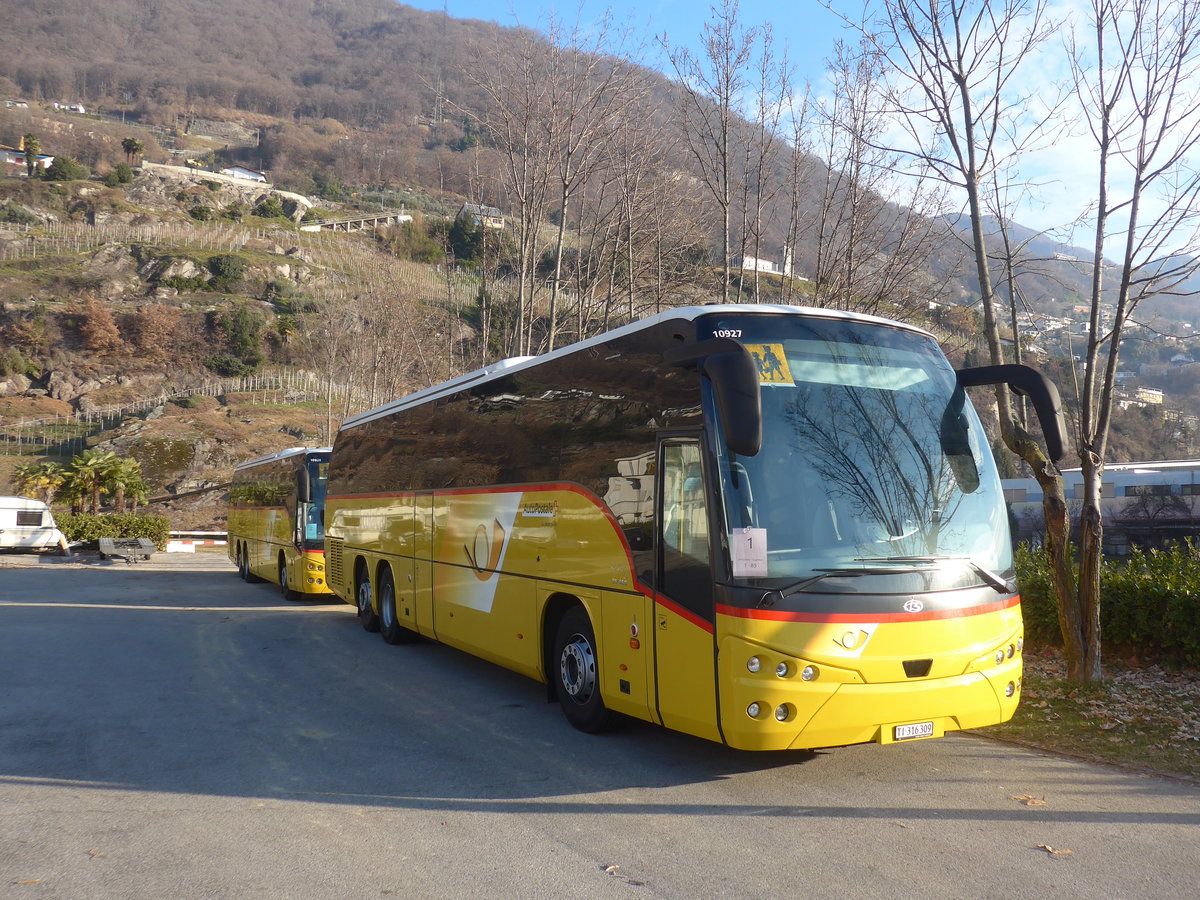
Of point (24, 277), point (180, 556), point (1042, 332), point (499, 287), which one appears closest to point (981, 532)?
point (1042, 332)

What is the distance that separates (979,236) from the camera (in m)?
8.98

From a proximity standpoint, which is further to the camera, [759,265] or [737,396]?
[759,265]

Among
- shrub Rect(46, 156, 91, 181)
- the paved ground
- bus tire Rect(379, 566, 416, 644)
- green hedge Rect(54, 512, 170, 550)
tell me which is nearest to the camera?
the paved ground

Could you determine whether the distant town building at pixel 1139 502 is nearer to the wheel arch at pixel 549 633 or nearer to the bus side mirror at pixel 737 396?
the wheel arch at pixel 549 633

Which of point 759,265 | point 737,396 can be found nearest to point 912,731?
point 737,396

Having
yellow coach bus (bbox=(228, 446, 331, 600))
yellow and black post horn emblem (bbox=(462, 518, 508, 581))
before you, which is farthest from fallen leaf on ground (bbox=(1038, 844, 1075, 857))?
yellow coach bus (bbox=(228, 446, 331, 600))

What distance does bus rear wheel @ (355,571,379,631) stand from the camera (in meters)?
13.5

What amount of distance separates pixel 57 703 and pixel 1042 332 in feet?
36.7

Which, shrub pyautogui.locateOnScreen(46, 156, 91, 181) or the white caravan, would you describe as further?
shrub pyautogui.locateOnScreen(46, 156, 91, 181)

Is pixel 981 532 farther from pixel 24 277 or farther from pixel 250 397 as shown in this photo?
pixel 24 277

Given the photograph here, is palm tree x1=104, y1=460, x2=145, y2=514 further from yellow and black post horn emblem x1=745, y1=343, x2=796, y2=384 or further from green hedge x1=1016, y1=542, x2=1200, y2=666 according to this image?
yellow and black post horn emblem x1=745, y1=343, x2=796, y2=384

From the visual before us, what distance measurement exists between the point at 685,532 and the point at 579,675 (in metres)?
2.02

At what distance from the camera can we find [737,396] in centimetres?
523

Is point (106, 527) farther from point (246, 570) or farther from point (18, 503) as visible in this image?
point (246, 570)
